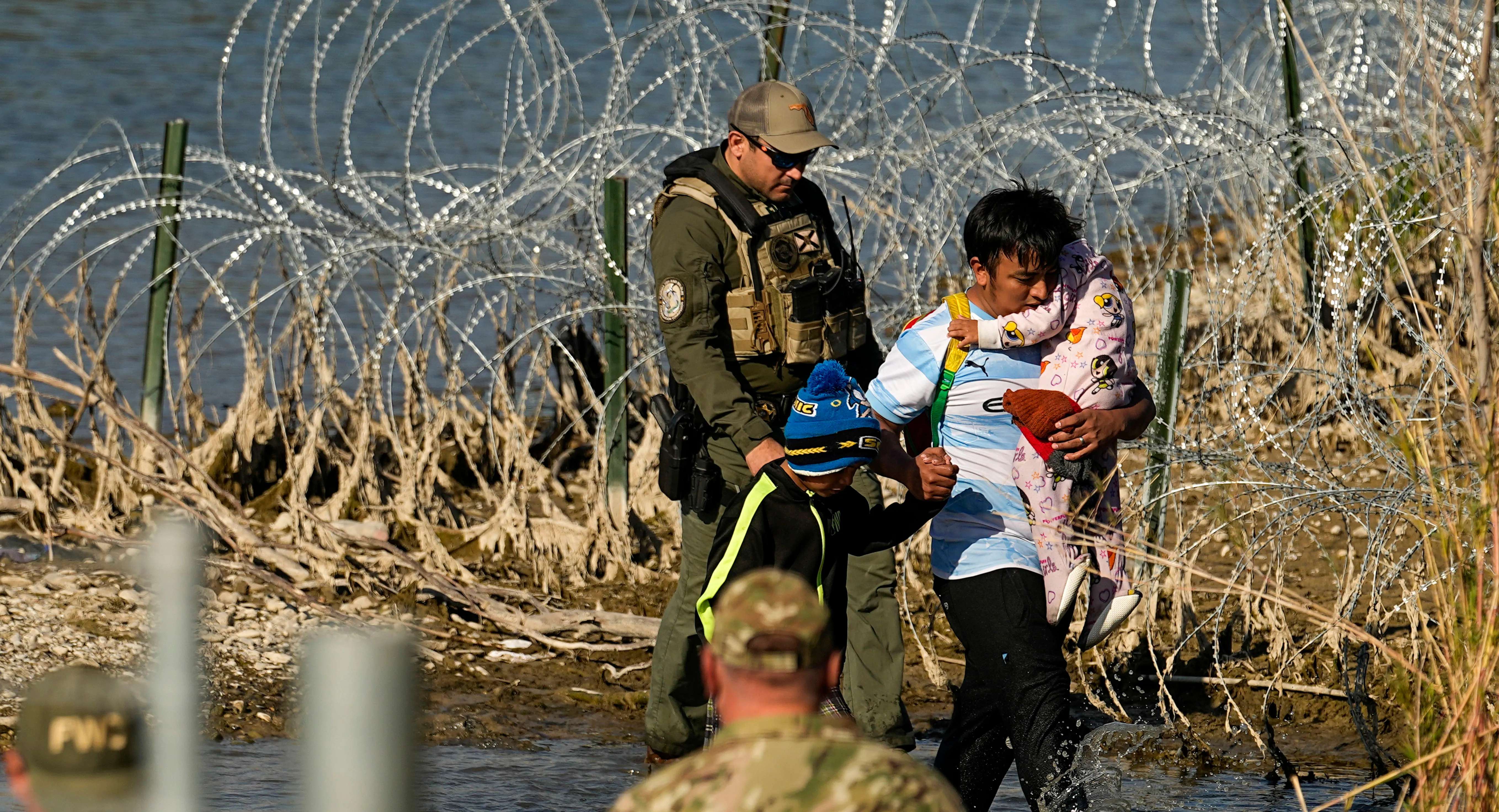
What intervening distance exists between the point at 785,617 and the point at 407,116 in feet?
41.6

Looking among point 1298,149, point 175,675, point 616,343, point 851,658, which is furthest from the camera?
point 1298,149

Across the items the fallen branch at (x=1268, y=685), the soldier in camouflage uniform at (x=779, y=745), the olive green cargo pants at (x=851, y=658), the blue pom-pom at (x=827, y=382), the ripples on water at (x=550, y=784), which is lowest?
the ripples on water at (x=550, y=784)

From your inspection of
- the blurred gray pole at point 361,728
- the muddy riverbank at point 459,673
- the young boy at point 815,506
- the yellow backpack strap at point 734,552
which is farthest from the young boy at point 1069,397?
the blurred gray pole at point 361,728

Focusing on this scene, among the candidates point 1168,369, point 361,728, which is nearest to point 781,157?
point 1168,369

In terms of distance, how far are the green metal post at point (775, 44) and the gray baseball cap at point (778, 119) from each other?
1848 mm

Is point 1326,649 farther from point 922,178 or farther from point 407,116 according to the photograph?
point 407,116

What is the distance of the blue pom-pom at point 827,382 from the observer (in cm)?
337

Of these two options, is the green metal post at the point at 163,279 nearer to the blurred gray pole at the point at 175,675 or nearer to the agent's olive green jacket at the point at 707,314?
the agent's olive green jacket at the point at 707,314

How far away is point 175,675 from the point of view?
1546 millimetres

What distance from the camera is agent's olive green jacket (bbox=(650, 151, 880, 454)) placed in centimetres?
398

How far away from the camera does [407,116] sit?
1406 centimetres

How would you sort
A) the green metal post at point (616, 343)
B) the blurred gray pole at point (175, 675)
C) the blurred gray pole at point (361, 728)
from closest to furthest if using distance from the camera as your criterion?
the blurred gray pole at point (361, 728), the blurred gray pole at point (175, 675), the green metal post at point (616, 343)

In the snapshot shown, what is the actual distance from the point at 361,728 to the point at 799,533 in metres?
2.13

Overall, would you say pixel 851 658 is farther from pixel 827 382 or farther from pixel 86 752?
pixel 86 752
